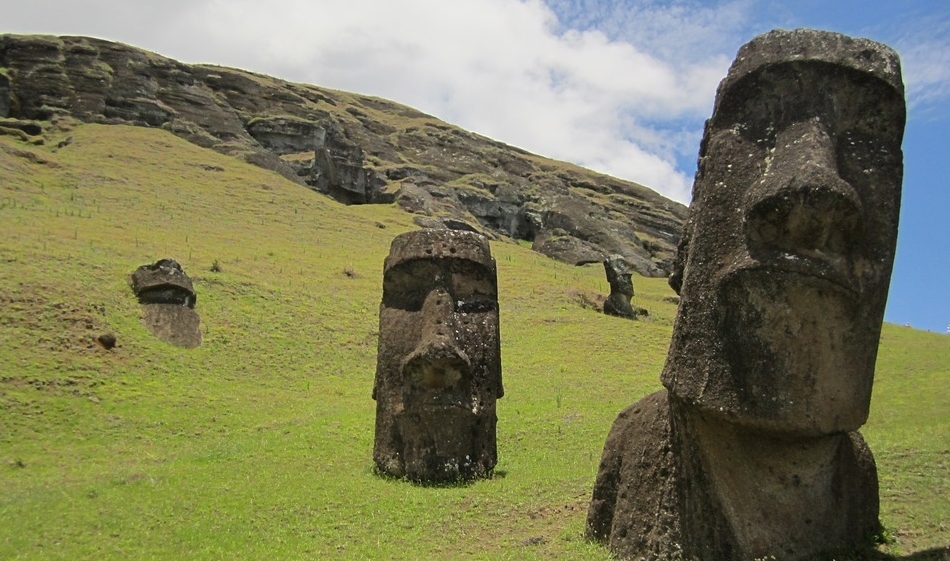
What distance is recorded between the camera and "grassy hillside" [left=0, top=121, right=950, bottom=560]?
9305 mm

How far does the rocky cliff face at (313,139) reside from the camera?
218ft

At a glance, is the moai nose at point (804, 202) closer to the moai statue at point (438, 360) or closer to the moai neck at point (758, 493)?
the moai neck at point (758, 493)

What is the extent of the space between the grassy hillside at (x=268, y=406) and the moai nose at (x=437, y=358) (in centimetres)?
153

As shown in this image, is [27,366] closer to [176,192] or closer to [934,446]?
[934,446]

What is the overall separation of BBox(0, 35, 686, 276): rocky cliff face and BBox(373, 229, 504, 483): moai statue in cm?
5112

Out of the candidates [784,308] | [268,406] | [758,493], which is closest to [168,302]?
[268,406]

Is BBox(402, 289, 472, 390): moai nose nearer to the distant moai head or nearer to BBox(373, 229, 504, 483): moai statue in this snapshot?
BBox(373, 229, 504, 483): moai statue

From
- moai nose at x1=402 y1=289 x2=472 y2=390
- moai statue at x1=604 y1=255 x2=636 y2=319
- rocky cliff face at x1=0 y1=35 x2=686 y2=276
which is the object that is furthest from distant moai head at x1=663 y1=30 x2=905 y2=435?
rocky cliff face at x1=0 y1=35 x2=686 y2=276

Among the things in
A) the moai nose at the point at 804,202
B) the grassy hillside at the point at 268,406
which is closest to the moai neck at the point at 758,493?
the grassy hillside at the point at 268,406

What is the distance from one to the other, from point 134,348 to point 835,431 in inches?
727

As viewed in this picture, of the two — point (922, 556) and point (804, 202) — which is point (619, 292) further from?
point (804, 202)

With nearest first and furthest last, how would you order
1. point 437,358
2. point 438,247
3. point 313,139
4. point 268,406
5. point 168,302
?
point 437,358, point 438,247, point 268,406, point 168,302, point 313,139

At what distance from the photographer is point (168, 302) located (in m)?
24.0

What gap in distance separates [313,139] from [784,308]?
248ft
